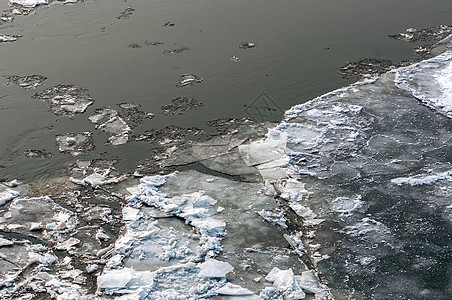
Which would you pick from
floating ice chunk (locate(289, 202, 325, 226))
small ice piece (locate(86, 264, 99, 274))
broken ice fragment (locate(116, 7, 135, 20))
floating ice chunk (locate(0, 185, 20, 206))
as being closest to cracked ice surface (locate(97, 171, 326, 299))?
small ice piece (locate(86, 264, 99, 274))

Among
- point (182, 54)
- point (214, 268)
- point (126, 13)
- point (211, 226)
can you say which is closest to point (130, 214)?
point (211, 226)

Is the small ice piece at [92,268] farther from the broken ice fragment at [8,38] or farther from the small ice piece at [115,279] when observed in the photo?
the broken ice fragment at [8,38]

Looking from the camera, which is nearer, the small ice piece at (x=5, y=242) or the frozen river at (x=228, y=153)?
the frozen river at (x=228, y=153)

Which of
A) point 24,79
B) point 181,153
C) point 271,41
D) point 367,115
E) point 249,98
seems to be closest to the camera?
point 181,153

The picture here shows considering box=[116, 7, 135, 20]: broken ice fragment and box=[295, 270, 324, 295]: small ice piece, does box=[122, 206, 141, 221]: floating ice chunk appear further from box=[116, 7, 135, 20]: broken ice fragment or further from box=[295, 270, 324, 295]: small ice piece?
box=[116, 7, 135, 20]: broken ice fragment

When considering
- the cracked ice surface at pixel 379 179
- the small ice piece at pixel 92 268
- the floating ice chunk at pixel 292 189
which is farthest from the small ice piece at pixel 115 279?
the floating ice chunk at pixel 292 189

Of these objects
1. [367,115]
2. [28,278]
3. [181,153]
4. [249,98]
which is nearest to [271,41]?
[249,98]

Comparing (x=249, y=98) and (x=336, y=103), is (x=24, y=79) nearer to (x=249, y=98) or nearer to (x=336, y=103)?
(x=249, y=98)
